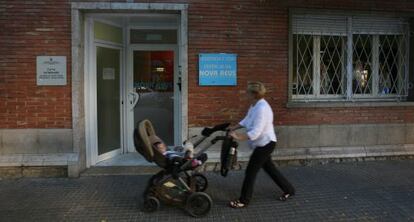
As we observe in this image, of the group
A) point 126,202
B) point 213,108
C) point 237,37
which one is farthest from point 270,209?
point 237,37

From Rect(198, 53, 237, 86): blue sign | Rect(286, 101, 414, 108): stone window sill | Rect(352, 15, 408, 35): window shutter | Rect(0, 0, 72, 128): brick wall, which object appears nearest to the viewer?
Rect(0, 0, 72, 128): brick wall

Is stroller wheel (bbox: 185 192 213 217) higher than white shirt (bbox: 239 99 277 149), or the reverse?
white shirt (bbox: 239 99 277 149)

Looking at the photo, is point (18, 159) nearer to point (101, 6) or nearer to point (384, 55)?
point (101, 6)

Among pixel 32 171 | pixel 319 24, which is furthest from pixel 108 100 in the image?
pixel 319 24

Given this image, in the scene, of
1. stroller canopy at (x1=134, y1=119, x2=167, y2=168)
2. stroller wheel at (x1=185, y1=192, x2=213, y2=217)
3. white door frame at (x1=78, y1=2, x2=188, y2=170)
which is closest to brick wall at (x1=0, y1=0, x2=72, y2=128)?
white door frame at (x1=78, y1=2, x2=188, y2=170)

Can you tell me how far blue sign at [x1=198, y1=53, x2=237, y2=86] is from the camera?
7.08 meters

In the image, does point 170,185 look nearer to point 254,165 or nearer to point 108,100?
point 254,165

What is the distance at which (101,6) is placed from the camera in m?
6.85

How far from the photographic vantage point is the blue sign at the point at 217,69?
708cm

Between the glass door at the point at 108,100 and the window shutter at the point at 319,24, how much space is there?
331cm

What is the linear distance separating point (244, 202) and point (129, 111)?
364 cm

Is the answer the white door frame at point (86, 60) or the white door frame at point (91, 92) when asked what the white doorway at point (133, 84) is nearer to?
the white door frame at point (91, 92)

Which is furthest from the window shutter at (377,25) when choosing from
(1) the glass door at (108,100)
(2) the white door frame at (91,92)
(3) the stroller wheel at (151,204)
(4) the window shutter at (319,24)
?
(3) the stroller wheel at (151,204)

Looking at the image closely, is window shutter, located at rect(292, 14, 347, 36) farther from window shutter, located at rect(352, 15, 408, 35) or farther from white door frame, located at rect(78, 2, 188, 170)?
white door frame, located at rect(78, 2, 188, 170)
